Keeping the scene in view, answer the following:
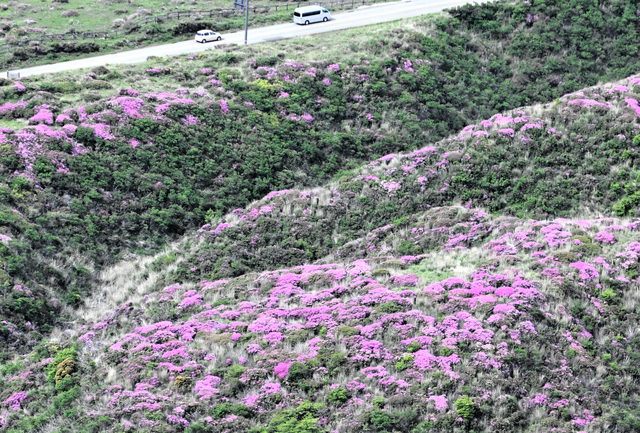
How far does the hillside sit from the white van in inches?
256

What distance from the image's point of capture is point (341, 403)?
16531mm

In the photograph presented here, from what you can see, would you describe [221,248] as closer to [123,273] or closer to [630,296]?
[123,273]

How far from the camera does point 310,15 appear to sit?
5509 cm

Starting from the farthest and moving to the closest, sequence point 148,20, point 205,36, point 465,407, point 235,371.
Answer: point 148,20 → point 205,36 → point 235,371 → point 465,407

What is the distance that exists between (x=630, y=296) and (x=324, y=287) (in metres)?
10.9

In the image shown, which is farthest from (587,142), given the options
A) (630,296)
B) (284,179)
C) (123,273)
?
(123,273)

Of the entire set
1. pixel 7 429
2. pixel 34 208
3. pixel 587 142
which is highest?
pixel 587 142

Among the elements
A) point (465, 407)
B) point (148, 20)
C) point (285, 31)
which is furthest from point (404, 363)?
point (148, 20)

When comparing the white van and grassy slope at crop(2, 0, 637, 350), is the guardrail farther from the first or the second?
grassy slope at crop(2, 0, 637, 350)

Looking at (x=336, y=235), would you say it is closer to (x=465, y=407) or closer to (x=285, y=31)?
(x=465, y=407)

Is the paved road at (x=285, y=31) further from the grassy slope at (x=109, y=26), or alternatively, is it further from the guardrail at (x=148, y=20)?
the guardrail at (x=148, y=20)

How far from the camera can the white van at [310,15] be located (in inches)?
2160

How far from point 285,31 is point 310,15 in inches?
142

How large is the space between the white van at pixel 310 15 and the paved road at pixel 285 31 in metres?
0.60
